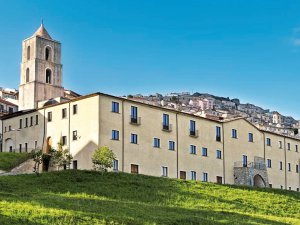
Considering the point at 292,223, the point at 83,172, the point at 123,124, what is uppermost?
the point at 123,124

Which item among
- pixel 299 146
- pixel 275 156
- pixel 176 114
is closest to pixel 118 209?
pixel 176 114

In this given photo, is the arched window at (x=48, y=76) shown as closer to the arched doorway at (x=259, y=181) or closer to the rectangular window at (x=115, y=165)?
the rectangular window at (x=115, y=165)

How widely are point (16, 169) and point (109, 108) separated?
11.6 metres

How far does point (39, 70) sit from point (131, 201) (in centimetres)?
5477

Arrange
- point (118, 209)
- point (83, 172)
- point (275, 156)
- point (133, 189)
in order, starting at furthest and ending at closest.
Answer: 1. point (275, 156)
2. point (83, 172)
3. point (133, 189)
4. point (118, 209)

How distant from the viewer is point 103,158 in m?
59.1

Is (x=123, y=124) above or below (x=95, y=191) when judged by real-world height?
above

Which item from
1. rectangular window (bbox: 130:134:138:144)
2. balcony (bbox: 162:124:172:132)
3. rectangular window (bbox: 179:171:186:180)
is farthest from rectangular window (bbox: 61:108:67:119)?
rectangular window (bbox: 179:171:186:180)

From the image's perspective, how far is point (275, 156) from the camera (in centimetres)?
8738

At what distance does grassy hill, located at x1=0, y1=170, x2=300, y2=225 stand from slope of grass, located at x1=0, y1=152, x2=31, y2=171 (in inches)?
605

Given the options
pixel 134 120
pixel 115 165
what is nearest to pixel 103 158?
pixel 115 165

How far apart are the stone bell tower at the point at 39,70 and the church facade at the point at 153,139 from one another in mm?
219

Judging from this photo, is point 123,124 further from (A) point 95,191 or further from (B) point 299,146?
(B) point 299,146

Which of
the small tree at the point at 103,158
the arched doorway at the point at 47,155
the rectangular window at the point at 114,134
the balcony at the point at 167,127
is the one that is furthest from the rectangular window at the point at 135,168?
the arched doorway at the point at 47,155
